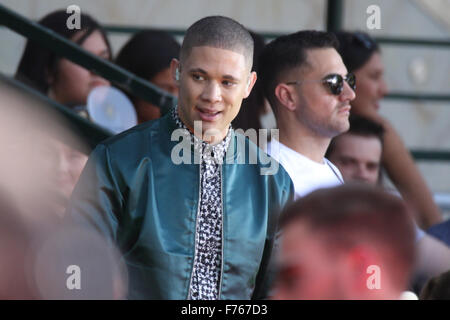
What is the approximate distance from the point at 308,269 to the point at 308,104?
4.84 ft

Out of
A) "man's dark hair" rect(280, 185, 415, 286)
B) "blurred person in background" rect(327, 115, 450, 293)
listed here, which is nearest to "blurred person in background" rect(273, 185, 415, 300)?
"man's dark hair" rect(280, 185, 415, 286)

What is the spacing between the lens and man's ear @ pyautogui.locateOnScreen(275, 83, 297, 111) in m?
2.91

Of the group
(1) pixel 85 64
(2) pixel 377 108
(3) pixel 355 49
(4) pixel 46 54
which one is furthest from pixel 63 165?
(2) pixel 377 108

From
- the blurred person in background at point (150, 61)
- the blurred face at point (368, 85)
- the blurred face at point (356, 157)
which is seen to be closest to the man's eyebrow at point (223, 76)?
the blurred face at point (356, 157)

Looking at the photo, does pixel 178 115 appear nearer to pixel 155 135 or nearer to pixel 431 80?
pixel 155 135

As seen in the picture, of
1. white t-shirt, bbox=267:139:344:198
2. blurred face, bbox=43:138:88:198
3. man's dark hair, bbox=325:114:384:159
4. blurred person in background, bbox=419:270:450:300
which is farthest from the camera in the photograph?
man's dark hair, bbox=325:114:384:159

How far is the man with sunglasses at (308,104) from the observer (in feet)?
9.30

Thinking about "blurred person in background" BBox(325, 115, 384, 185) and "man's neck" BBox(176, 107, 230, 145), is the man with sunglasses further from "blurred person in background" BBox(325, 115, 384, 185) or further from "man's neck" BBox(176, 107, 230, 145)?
"blurred person in background" BBox(325, 115, 384, 185)

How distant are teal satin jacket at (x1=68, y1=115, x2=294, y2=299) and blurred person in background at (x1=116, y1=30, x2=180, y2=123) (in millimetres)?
1574

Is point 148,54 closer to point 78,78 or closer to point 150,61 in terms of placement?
point 150,61

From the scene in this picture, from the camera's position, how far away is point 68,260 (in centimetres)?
216

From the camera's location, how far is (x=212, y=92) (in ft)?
7.41

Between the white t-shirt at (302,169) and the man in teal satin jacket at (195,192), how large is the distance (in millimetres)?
403

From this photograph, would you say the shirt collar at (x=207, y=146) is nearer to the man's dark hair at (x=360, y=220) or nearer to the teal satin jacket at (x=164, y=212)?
the teal satin jacket at (x=164, y=212)
